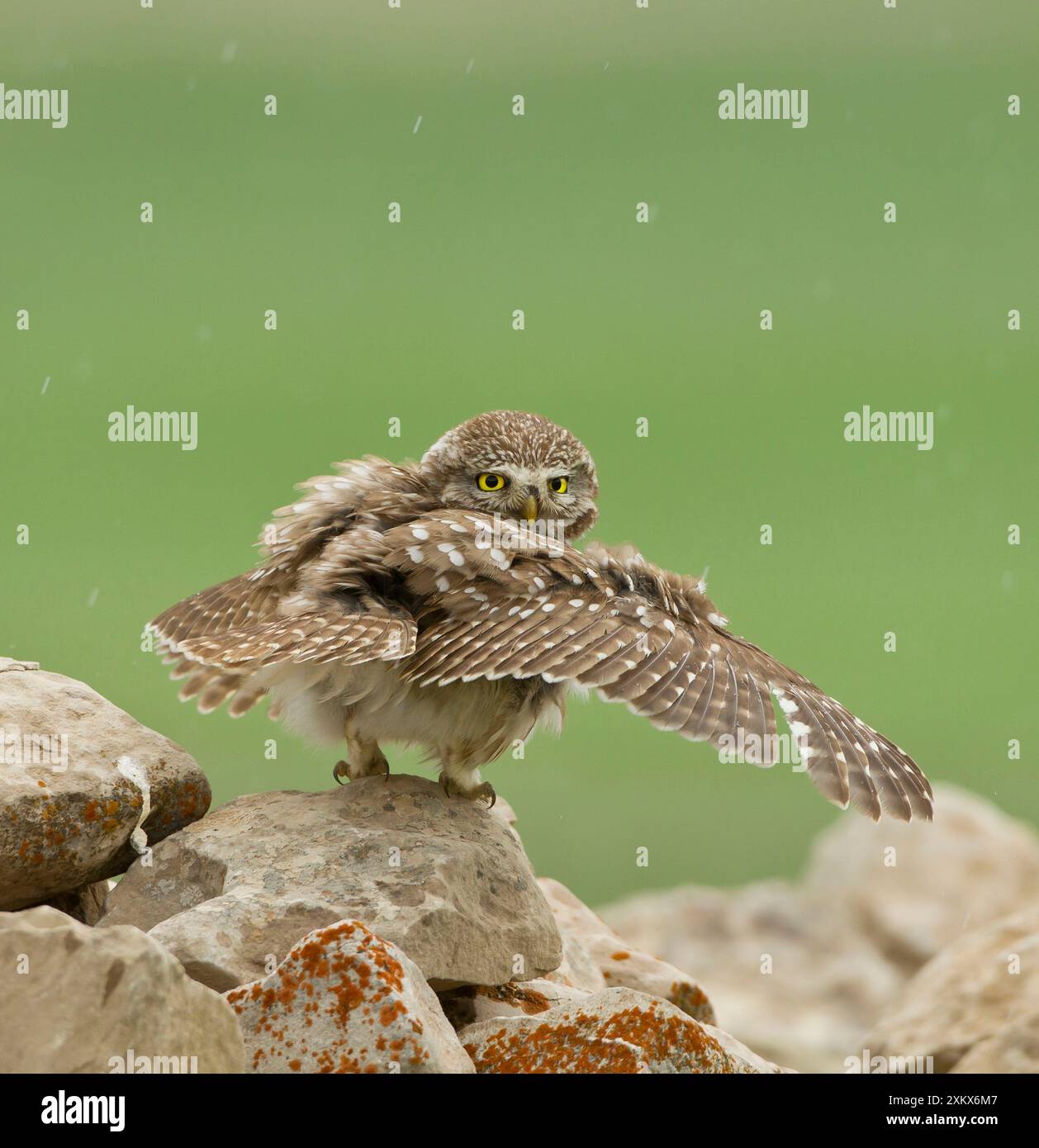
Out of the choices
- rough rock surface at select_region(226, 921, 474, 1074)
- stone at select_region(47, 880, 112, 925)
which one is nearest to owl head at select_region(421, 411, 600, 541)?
stone at select_region(47, 880, 112, 925)

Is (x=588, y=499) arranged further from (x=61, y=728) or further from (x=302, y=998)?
(x=302, y=998)

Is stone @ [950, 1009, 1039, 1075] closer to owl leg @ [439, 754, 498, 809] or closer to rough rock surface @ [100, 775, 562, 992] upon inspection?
rough rock surface @ [100, 775, 562, 992]

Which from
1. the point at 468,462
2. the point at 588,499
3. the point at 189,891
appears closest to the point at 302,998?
the point at 189,891

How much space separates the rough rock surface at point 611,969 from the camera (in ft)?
20.8

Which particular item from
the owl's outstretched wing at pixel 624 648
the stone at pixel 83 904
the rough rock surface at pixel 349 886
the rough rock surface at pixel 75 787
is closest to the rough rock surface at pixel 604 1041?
the rough rock surface at pixel 349 886

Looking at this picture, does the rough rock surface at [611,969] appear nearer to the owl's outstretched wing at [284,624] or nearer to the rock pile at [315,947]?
the rock pile at [315,947]

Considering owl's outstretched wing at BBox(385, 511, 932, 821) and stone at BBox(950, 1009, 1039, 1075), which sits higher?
owl's outstretched wing at BBox(385, 511, 932, 821)

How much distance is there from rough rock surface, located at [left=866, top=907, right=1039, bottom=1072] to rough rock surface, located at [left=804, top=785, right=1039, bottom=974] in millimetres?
4169

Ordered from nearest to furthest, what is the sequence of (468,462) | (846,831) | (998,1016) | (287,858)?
(287,858) < (468,462) < (998,1016) < (846,831)

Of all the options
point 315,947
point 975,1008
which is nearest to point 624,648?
point 315,947

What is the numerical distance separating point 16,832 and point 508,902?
1.86 metres

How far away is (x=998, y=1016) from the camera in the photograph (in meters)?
7.05

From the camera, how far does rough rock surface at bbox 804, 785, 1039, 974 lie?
39.8 feet
